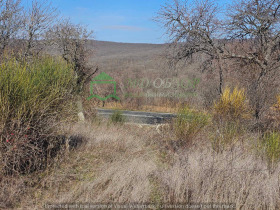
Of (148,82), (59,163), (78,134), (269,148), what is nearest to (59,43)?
(78,134)

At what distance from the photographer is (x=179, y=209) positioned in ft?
11.2

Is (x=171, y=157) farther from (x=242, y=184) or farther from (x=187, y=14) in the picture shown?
(x=187, y=14)

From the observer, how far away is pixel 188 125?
6.28 meters

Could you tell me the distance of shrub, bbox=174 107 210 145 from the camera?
620 centimetres

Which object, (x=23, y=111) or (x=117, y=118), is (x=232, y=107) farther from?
(x=23, y=111)

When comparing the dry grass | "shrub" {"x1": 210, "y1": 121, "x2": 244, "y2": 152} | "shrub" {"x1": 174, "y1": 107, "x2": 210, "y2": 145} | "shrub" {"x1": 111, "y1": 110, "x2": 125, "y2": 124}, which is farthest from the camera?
"shrub" {"x1": 111, "y1": 110, "x2": 125, "y2": 124}

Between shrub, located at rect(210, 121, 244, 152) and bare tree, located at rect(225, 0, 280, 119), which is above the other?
bare tree, located at rect(225, 0, 280, 119)

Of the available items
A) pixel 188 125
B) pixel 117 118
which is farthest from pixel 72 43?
pixel 188 125

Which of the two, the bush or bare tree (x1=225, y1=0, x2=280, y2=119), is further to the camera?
bare tree (x1=225, y1=0, x2=280, y2=119)

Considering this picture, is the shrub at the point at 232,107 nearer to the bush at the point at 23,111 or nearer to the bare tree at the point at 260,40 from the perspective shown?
the bare tree at the point at 260,40

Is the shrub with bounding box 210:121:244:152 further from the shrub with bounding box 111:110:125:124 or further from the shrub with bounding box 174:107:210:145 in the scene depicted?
the shrub with bounding box 111:110:125:124

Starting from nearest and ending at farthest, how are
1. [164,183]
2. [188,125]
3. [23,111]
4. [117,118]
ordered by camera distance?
1. [23,111]
2. [164,183]
3. [188,125]
4. [117,118]

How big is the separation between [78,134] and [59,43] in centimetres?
478

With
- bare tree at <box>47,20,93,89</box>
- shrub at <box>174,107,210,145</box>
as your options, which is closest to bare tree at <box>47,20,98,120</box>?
bare tree at <box>47,20,93,89</box>
